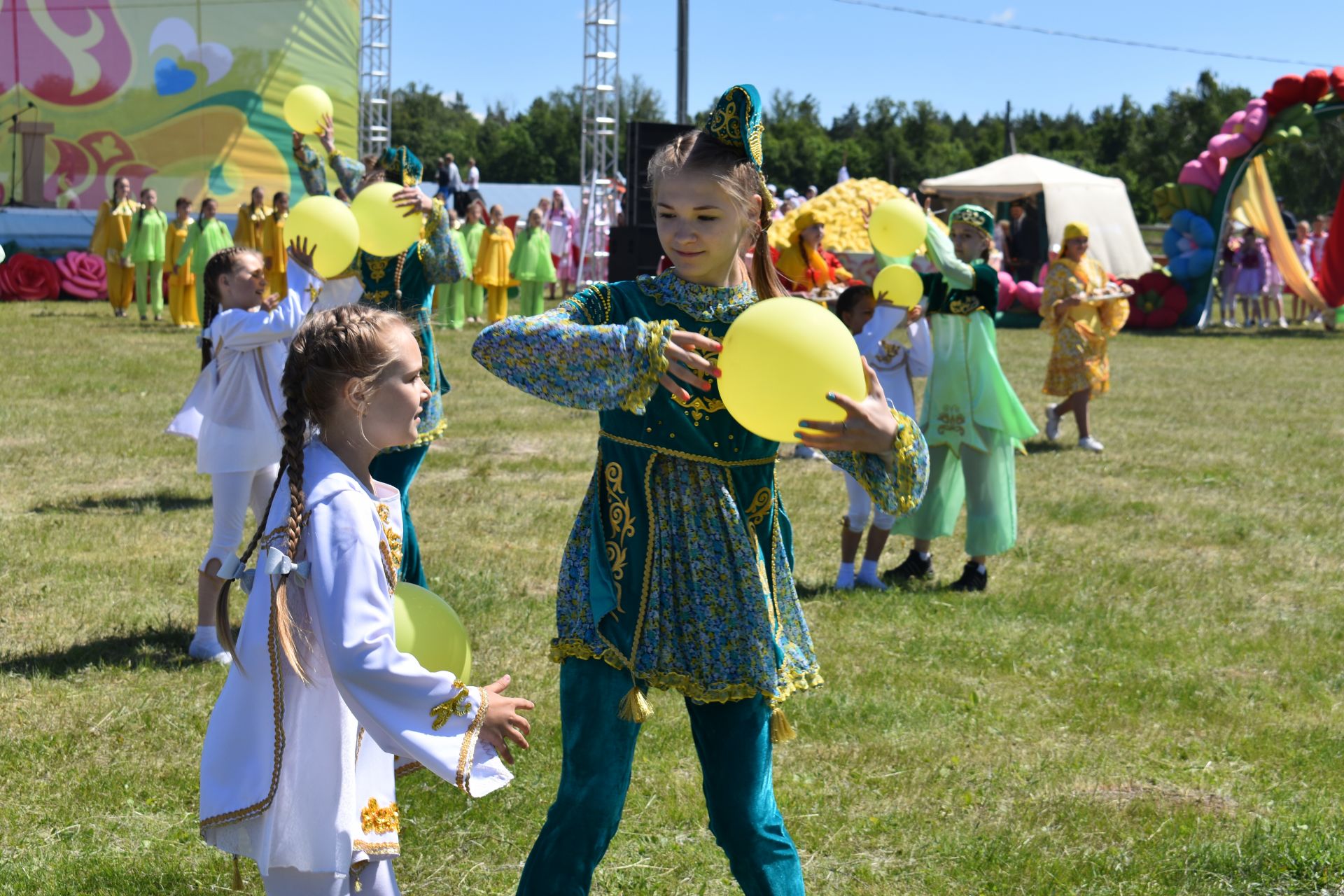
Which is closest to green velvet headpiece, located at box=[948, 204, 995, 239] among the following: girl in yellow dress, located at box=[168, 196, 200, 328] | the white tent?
girl in yellow dress, located at box=[168, 196, 200, 328]

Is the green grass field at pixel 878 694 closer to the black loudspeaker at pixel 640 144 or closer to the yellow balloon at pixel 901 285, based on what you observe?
the yellow balloon at pixel 901 285

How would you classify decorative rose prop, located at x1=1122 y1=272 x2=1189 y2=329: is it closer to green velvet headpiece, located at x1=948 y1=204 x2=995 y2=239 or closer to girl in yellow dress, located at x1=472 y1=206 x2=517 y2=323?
girl in yellow dress, located at x1=472 y1=206 x2=517 y2=323

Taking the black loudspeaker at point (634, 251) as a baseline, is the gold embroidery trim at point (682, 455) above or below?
below

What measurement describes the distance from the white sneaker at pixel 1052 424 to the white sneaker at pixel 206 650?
8.47 metres

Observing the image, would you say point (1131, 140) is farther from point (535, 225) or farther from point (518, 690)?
point (518, 690)

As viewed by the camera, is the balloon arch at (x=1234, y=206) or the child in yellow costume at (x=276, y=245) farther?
the balloon arch at (x=1234, y=206)

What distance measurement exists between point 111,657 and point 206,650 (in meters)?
0.40

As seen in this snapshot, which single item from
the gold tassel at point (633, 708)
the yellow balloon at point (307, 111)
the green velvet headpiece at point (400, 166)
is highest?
the yellow balloon at point (307, 111)

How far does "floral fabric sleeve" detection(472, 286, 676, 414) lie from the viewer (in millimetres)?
2541

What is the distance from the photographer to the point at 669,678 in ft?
9.11

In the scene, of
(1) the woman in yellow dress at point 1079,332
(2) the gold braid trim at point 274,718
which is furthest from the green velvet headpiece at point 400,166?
(1) the woman in yellow dress at point 1079,332

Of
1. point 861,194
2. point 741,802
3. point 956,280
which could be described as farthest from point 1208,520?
point 861,194

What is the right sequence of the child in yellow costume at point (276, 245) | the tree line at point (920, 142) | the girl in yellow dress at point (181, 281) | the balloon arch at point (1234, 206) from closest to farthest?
the child in yellow costume at point (276, 245)
the girl in yellow dress at point (181, 281)
the balloon arch at point (1234, 206)
the tree line at point (920, 142)

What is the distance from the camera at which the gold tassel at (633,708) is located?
9.07 feet
